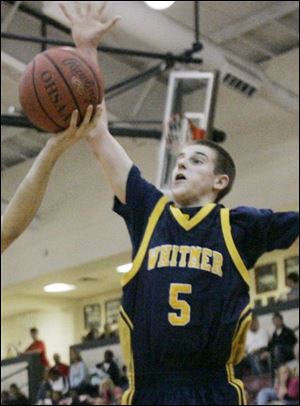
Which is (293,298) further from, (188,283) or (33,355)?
(188,283)

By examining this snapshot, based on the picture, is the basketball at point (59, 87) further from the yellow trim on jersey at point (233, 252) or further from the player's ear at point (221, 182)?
the yellow trim on jersey at point (233, 252)

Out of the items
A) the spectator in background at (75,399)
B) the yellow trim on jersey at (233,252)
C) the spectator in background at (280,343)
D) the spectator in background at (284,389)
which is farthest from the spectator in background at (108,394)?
the yellow trim on jersey at (233,252)

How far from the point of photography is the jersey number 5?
11.5 ft

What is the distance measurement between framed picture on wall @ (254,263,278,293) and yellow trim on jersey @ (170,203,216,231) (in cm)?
1406

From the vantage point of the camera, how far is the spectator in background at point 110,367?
49.6 ft

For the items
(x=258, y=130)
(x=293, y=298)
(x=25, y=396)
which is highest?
(x=258, y=130)

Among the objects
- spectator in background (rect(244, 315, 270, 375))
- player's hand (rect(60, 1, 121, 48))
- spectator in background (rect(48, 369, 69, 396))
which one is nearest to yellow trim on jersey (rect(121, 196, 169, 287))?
player's hand (rect(60, 1, 121, 48))

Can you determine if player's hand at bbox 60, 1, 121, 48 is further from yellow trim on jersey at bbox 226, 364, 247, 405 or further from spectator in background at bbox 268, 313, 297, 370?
spectator in background at bbox 268, 313, 297, 370

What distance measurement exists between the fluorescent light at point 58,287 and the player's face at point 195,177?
1598 centimetres

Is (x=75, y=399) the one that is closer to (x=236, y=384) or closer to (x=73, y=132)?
(x=236, y=384)

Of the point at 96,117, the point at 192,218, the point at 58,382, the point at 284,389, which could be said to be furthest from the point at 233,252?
the point at 58,382

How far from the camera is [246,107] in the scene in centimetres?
1456

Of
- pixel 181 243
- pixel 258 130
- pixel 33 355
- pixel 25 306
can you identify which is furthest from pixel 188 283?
pixel 25 306

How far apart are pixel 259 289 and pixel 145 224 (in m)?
14.4
